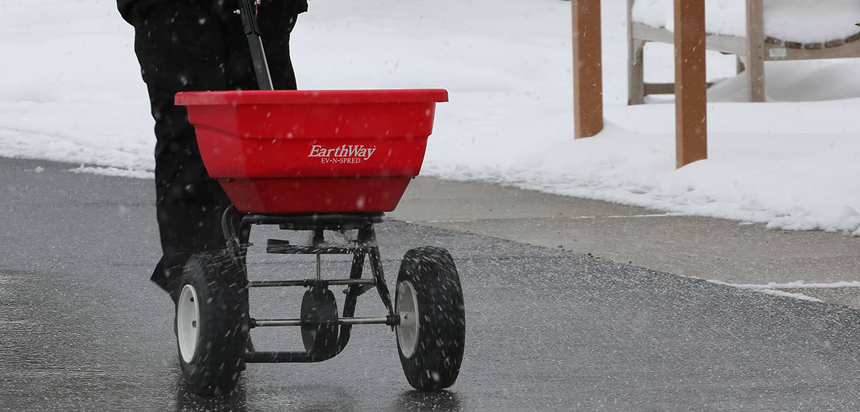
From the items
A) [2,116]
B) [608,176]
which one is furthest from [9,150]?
[608,176]

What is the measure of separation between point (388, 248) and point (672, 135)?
4953 millimetres

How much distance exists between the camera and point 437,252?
3945mm

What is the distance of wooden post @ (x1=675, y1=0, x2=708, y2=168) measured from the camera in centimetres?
955

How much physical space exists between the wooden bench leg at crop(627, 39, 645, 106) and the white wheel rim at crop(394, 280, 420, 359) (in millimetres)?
11078

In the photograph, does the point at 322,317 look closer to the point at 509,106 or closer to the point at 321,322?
the point at 321,322

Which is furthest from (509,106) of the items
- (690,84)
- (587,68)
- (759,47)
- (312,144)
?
(312,144)

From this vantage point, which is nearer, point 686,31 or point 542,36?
point 686,31

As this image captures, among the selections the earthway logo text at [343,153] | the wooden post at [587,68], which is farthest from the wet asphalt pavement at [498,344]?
the wooden post at [587,68]

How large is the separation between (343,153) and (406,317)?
1.88ft

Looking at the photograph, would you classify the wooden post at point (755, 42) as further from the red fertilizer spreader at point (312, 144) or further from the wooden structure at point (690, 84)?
the red fertilizer spreader at point (312, 144)

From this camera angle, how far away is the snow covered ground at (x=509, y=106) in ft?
29.0

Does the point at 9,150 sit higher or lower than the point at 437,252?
lower

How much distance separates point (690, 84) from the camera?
9.62 meters

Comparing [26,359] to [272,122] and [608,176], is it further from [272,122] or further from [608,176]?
[608,176]
